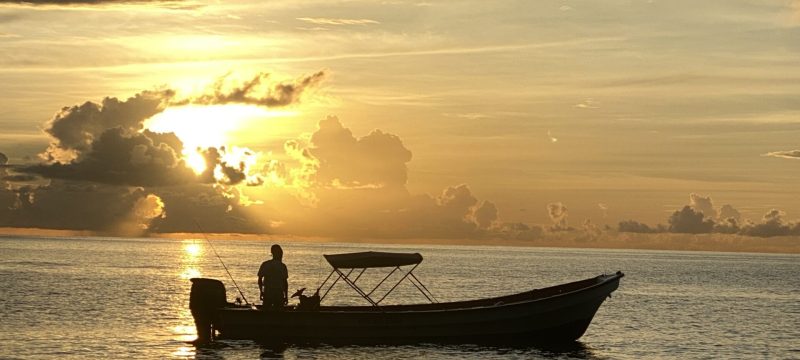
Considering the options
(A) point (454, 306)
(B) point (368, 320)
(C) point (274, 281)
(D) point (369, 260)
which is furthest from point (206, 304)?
(A) point (454, 306)

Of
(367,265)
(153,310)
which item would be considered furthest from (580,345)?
(153,310)

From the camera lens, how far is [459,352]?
38.1 metres

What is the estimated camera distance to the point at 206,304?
38312mm

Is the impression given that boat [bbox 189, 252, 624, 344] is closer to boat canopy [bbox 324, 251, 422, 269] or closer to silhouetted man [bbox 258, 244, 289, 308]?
boat canopy [bbox 324, 251, 422, 269]

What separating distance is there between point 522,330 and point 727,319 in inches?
1327

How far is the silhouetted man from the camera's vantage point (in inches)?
1452

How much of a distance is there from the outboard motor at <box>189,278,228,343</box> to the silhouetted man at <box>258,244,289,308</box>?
5.14 ft

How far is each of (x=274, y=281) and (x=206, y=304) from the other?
299 centimetres

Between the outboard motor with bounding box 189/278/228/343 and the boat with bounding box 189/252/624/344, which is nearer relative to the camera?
the boat with bounding box 189/252/624/344

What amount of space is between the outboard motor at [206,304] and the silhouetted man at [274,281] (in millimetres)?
1566

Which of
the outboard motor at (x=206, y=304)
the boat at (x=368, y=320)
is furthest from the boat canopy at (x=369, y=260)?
the outboard motor at (x=206, y=304)

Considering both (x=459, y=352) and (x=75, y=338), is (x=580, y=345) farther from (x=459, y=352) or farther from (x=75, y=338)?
(x=75, y=338)

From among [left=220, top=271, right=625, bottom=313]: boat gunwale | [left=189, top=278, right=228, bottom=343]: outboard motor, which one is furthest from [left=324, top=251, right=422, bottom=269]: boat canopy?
[left=189, top=278, right=228, bottom=343]: outboard motor

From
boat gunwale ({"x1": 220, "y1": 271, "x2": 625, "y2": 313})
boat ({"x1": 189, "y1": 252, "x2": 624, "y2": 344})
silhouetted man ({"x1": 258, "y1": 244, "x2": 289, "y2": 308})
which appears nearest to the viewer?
silhouetted man ({"x1": 258, "y1": 244, "x2": 289, "y2": 308})
